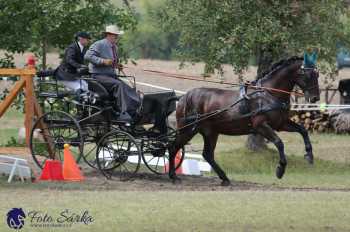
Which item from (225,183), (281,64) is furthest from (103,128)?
(281,64)

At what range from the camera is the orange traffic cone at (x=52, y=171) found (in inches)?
642

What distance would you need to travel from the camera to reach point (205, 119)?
17.5 meters

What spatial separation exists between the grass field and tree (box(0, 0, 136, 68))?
429 cm

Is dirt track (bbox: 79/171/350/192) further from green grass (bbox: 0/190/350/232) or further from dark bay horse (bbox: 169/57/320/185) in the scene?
green grass (bbox: 0/190/350/232)

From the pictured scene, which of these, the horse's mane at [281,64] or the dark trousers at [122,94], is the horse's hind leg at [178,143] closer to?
the dark trousers at [122,94]

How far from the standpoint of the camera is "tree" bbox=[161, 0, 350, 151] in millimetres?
21031

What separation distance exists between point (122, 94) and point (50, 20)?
3883mm

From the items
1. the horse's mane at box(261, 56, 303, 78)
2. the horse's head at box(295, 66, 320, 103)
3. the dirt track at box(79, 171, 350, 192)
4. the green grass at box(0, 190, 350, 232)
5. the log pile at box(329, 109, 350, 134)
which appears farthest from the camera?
the log pile at box(329, 109, 350, 134)

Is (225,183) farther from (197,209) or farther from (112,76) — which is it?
(197,209)

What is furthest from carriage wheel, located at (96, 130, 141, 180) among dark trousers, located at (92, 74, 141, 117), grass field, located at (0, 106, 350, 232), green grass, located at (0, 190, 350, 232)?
green grass, located at (0, 190, 350, 232)

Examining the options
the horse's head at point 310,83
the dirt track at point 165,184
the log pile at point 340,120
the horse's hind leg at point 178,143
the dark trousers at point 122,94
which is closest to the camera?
the dirt track at point 165,184

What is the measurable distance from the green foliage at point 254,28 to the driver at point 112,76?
4.18 metres

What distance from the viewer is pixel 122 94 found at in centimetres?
1695

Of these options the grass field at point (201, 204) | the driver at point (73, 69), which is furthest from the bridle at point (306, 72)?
the driver at point (73, 69)
